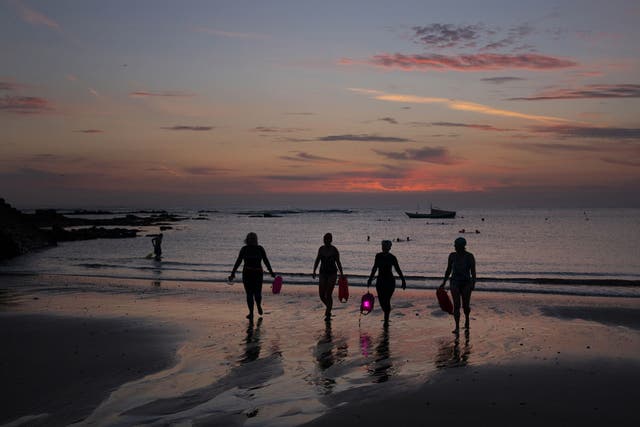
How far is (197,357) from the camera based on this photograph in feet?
30.3

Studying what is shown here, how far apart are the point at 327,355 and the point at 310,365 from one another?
76 cm

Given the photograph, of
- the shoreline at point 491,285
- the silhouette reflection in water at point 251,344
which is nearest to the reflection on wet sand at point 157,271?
the shoreline at point 491,285

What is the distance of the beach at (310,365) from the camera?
6.49m

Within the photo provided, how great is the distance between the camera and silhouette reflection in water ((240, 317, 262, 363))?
9161 mm

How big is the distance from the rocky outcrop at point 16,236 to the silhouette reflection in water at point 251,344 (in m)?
29.2

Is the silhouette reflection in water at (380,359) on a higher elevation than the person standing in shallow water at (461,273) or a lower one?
lower

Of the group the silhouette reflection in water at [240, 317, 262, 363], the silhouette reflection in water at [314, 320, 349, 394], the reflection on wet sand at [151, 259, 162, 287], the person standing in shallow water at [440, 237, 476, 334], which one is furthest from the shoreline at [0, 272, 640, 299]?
the silhouette reflection in water at [314, 320, 349, 394]

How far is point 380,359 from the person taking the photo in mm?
9164

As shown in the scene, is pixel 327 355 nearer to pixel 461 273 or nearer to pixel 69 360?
pixel 461 273

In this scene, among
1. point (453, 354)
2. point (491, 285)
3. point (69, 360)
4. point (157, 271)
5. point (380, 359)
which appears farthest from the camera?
point (157, 271)

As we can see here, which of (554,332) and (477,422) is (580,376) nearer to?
(477,422)

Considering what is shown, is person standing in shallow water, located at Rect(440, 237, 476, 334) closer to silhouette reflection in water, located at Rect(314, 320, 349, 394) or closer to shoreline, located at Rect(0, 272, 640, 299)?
silhouette reflection in water, located at Rect(314, 320, 349, 394)

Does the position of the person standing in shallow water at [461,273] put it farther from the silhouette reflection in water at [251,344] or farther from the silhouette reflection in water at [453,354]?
the silhouette reflection in water at [251,344]

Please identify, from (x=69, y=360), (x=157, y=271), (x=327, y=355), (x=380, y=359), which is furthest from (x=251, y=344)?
(x=157, y=271)
